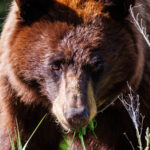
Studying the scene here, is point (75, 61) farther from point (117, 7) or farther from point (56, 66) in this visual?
point (117, 7)

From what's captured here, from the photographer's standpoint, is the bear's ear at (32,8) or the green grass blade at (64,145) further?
the green grass blade at (64,145)

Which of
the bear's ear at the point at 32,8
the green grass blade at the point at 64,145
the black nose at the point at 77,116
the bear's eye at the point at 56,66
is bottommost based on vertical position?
the green grass blade at the point at 64,145

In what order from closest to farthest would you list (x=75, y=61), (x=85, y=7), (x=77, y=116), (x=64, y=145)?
1. (x=77, y=116)
2. (x=75, y=61)
3. (x=85, y=7)
4. (x=64, y=145)

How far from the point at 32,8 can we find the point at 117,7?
2.80 ft

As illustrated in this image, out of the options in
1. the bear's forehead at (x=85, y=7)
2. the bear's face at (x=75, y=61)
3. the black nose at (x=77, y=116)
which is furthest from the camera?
the bear's forehead at (x=85, y=7)

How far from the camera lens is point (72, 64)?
397 cm

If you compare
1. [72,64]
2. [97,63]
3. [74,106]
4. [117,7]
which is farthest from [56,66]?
[117,7]

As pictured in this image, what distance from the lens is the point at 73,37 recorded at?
13.4ft

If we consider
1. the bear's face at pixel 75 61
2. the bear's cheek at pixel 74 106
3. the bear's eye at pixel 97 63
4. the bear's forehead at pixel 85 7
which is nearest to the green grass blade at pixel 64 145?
the bear's face at pixel 75 61

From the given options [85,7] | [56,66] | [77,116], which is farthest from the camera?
[85,7]

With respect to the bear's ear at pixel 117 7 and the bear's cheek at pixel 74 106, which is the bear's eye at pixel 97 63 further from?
the bear's ear at pixel 117 7

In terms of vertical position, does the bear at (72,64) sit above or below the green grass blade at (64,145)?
above

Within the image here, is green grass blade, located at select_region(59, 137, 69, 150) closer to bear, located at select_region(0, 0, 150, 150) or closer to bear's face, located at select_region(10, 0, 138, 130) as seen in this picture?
bear, located at select_region(0, 0, 150, 150)

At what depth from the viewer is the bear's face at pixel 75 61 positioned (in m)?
3.91
